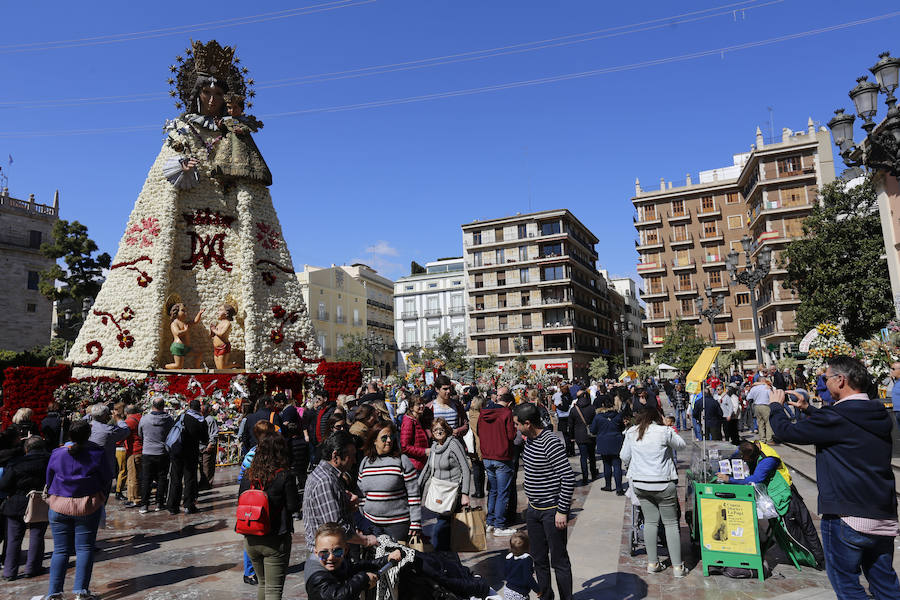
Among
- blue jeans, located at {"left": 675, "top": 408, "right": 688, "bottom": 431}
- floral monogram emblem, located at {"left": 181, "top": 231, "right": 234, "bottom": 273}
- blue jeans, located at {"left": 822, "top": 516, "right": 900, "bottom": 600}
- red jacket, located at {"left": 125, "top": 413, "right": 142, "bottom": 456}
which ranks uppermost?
floral monogram emblem, located at {"left": 181, "top": 231, "right": 234, "bottom": 273}

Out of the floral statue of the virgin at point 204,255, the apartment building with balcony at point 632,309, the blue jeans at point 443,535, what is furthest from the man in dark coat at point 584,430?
the apartment building with balcony at point 632,309

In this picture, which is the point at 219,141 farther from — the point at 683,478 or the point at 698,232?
the point at 698,232

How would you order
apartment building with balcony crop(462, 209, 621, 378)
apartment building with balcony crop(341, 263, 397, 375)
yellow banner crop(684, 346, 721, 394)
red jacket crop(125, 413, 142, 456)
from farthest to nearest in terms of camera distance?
apartment building with balcony crop(341, 263, 397, 375) < apartment building with balcony crop(462, 209, 621, 378) < red jacket crop(125, 413, 142, 456) < yellow banner crop(684, 346, 721, 394)

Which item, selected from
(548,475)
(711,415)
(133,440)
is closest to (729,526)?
(548,475)

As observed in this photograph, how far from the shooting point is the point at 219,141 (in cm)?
1859

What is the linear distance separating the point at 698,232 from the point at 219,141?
51762 millimetres

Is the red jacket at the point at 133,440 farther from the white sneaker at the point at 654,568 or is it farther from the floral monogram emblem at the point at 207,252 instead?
the floral monogram emblem at the point at 207,252

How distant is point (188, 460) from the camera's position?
8031 mm

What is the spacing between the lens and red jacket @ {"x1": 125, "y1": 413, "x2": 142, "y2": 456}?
8.84 m

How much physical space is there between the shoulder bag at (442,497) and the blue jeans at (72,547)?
9.99 feet

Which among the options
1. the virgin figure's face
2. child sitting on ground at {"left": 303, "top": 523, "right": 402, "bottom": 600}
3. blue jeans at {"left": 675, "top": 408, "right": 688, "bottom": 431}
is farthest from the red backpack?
the virgin figure's face

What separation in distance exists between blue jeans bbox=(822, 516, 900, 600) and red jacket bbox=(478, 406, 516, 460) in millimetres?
3754

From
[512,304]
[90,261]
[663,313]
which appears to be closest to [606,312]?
[663,313]

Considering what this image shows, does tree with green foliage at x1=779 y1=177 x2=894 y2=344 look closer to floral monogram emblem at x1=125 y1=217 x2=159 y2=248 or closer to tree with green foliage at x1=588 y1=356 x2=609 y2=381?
tree with green foliage at x1=588 y1=356 x2=609 y2=381
